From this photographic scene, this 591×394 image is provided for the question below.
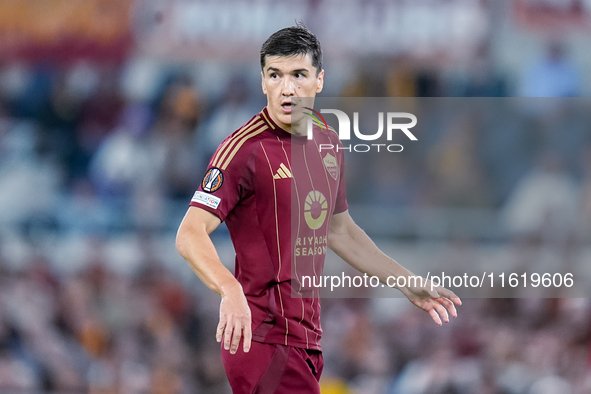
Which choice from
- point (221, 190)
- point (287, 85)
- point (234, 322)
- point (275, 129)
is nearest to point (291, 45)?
point (287, 85)

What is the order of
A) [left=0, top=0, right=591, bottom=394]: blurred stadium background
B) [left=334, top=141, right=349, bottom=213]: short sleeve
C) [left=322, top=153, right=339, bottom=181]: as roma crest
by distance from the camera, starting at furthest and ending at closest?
[left=0, top=0, right=591, bottom=394]: blurred stadium background → [left=334, top=141, right=349, bottom=213]: short sleeve → [left=322, top=153, right=339, bottom=181]: as roma crest

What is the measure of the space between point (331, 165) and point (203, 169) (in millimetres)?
4701

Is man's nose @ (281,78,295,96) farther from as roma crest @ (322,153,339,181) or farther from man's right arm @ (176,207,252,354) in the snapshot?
man's right arm @ (176,207,252,354)

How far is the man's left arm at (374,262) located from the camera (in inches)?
162

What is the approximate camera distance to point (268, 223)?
3709 millimetres

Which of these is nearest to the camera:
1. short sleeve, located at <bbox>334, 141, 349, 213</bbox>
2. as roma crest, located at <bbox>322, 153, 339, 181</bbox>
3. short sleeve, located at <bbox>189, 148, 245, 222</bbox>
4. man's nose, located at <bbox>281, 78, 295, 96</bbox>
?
short sleeve, located at <bbox>189, 148, 245, 222</bbox>

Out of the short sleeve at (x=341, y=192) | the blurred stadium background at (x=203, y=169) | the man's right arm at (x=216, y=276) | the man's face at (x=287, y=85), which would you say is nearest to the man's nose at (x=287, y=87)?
the man's face at (x=287, y=85)

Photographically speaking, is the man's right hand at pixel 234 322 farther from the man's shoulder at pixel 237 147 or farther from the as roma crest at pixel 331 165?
the as roma crest at pixel 331 165

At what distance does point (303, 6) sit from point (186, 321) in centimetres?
368

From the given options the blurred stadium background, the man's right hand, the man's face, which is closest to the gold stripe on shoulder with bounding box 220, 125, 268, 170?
the man's face

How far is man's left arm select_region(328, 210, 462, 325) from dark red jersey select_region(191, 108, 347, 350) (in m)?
0.43

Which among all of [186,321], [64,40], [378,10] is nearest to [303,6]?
[378,10]

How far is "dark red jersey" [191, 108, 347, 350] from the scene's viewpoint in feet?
12.0

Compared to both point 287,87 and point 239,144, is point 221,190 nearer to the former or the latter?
point 239,144
